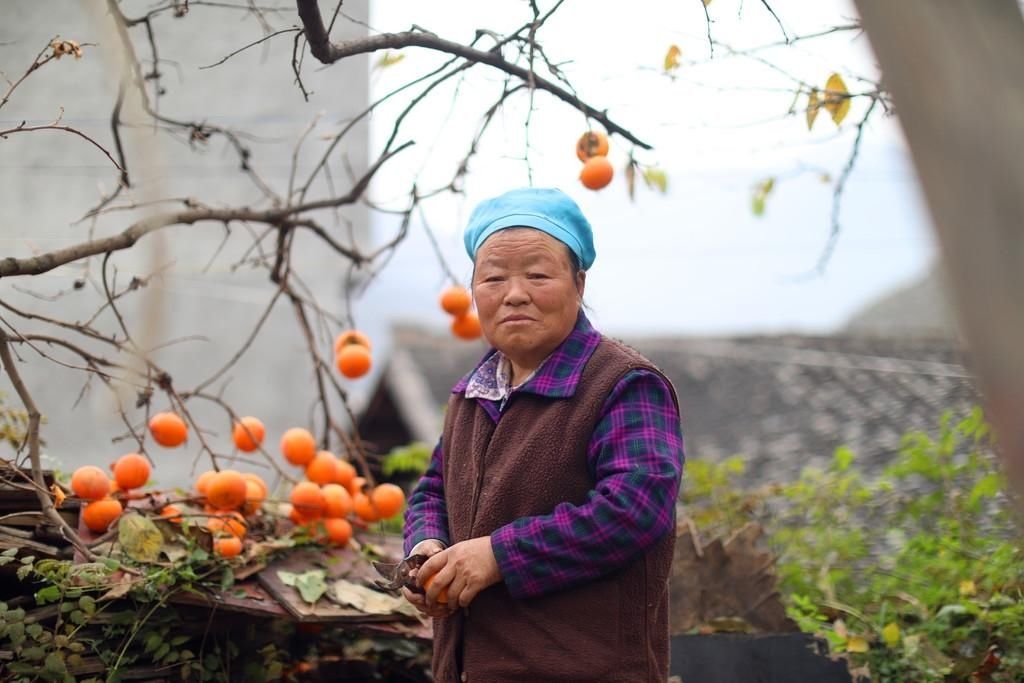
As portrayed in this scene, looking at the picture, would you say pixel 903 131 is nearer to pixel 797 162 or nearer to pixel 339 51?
pixel 339 51

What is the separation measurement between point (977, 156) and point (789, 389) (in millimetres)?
11640

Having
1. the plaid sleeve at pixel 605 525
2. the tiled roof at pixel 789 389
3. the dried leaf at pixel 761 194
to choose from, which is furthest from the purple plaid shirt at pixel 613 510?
the tiled roof at pixel 789 389

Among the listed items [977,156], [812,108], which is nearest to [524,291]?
[977,156]

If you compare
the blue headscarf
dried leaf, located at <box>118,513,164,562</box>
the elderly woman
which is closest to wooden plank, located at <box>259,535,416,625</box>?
dried leaf, located at <box>118,513,164,562</box>

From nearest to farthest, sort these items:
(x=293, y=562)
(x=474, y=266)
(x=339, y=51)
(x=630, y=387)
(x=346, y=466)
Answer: (x=630, y=387) → (x=474, y=266) → (x=339, y=51) → (x=293, y=562) → (x=346, y=466)

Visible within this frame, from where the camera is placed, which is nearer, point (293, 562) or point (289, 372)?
point (293, 562)

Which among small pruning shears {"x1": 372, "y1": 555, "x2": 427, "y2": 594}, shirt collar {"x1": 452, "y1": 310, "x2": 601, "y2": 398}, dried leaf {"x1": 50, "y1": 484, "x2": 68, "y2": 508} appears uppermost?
shirt collar {"x1": 452, "y1": 310, "x2": 601, "y2": 398}

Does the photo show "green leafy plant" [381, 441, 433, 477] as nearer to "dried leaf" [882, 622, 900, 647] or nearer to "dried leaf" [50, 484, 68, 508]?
"dried leaf" [50, 484, 68, 508]

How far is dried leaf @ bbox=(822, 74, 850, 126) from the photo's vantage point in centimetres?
294

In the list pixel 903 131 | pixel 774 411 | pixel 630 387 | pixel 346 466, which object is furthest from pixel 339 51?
pixel 774 411

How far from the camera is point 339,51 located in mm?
2436

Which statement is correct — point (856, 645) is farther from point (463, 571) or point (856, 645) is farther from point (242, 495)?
point (242, 495)

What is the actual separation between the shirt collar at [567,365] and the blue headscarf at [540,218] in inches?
6.1

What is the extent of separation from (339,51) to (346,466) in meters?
1.32
